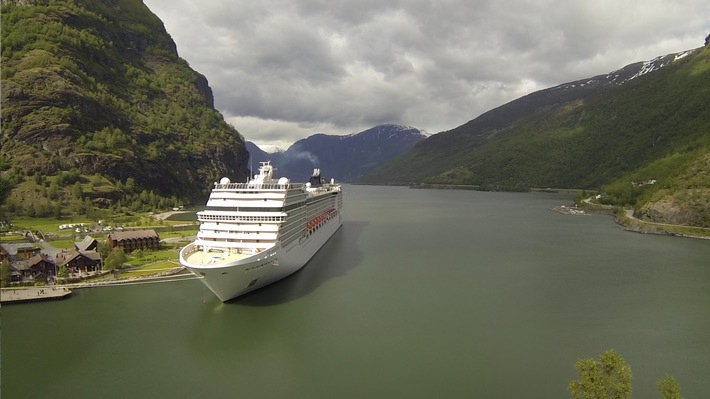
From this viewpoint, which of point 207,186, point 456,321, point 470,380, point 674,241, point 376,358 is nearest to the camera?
point 470,380

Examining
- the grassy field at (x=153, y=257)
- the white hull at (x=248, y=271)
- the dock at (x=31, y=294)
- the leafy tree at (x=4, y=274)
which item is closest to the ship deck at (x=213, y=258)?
the white hull at (x=248, y=271)

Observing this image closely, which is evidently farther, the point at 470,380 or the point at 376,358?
the point at 376,358

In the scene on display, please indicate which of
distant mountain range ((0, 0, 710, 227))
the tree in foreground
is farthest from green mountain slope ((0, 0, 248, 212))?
the tree in foreground

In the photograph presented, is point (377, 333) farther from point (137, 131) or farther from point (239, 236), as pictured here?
point (137, 131)

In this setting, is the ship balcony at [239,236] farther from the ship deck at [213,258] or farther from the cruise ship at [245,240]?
the ship deck at [213,258]

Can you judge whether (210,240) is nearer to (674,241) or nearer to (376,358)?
(376,358)

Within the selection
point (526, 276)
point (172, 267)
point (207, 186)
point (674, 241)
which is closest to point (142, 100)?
point (207, 186)
